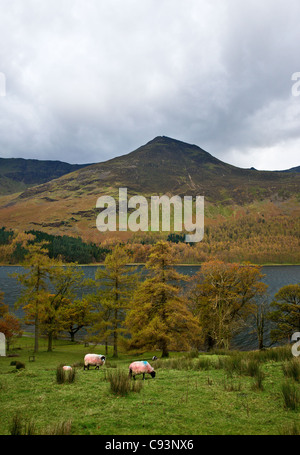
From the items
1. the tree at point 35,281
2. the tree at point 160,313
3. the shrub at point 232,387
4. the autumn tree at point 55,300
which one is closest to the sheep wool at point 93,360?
the shrub at point 232,387

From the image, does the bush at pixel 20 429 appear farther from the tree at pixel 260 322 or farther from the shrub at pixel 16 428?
the tree at pixel 260 322

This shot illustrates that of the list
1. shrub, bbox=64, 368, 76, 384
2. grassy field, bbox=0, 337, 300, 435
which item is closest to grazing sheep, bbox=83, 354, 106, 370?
grassy field, bbox=0, 337, 300, 435

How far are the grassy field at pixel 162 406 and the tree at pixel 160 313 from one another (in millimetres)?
14754

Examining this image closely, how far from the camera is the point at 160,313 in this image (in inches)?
1054

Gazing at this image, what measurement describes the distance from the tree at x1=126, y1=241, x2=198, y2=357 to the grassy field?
14.8 metres

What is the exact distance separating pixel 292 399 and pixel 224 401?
1.79 meters

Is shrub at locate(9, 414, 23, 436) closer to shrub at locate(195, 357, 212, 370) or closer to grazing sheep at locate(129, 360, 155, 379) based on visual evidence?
grazing sheep at locate(129, 360, 155, 379)

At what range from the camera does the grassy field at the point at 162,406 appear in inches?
229

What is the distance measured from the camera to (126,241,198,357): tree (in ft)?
83.8

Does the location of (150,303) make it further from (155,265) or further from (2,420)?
(2,420)

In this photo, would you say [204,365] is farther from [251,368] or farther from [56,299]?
[56,299]

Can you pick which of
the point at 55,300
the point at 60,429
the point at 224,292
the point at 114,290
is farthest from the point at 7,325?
the point at 60,429
